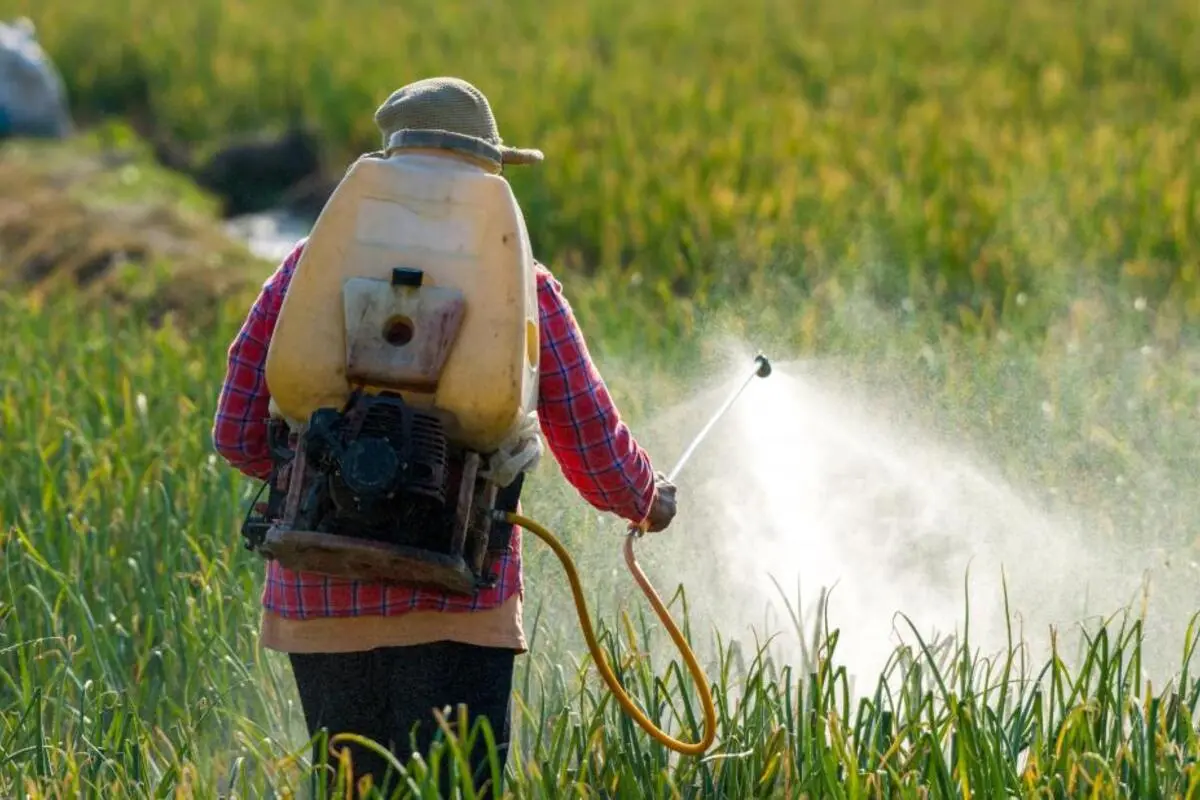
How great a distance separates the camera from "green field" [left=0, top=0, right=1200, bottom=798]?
2555mm

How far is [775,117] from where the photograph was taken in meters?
8.04

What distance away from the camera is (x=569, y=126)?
817 centimetres

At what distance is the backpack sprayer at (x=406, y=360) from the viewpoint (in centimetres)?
216

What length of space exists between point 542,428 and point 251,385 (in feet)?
1.14

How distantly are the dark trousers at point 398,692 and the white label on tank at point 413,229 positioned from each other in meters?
0.49

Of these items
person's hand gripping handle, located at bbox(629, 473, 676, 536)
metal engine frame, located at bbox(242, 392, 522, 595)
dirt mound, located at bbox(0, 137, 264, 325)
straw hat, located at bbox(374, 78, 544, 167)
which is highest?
dirt mound, located at bbox(0, 137, 264, 325)

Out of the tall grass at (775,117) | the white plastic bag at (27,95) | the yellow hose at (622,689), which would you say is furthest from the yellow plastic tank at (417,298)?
the white plastic bag at (27,95)

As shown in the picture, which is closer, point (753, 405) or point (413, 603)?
point (413, 603)

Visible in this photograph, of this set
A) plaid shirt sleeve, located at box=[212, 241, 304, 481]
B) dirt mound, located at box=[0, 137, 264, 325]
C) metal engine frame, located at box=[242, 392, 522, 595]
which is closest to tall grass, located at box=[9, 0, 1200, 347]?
dirt mound, located at box=[0, 137, 264, 325]

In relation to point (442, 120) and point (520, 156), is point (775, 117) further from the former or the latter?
point (442, 120)

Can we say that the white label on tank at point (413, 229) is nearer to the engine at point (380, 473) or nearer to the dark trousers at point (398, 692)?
the engine at point (380, 473)

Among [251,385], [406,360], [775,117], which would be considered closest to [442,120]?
[406,360]

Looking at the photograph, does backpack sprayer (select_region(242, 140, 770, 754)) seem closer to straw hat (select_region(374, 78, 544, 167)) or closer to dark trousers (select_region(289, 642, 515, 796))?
straw hat (select_region(374, 78, 544, 167))

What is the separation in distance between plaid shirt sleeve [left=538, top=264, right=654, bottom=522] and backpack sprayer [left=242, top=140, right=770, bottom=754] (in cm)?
12
